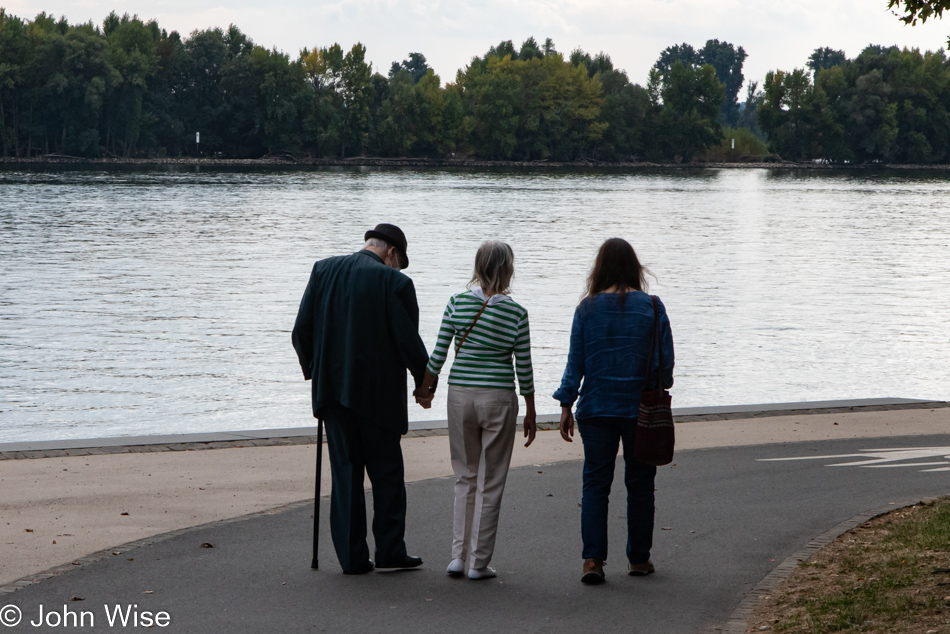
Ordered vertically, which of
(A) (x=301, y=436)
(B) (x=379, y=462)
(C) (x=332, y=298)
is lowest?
(A) (x=301, y=436)

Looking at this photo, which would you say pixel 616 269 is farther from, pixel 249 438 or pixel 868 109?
pixel 868 109

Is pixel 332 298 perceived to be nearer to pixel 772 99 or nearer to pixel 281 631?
pixel 281 631

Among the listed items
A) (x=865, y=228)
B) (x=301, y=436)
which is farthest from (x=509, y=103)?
(x=301, y=436)

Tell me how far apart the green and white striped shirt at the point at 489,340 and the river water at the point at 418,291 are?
259 inches

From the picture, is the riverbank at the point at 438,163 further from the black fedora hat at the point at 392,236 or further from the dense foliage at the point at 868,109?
the black fedora hat at the point at 392,236

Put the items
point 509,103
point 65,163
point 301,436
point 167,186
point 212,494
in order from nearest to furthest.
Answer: point 212,494, point 301,436, point 167,186, point 65,163, point 509,103

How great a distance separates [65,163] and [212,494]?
128 m

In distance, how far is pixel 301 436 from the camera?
963 cm

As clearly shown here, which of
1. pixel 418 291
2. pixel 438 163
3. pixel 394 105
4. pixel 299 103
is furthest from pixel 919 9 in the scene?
pixel 438 163

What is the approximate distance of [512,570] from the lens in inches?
235

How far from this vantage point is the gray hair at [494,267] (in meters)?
5.60

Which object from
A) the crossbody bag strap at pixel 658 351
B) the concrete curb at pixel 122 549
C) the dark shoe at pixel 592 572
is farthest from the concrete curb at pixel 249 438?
the crossbody bag strap at pixel 658 351

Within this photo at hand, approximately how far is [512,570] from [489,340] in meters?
1.23

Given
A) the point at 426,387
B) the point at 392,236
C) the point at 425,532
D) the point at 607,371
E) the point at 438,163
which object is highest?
the point at 438,163
